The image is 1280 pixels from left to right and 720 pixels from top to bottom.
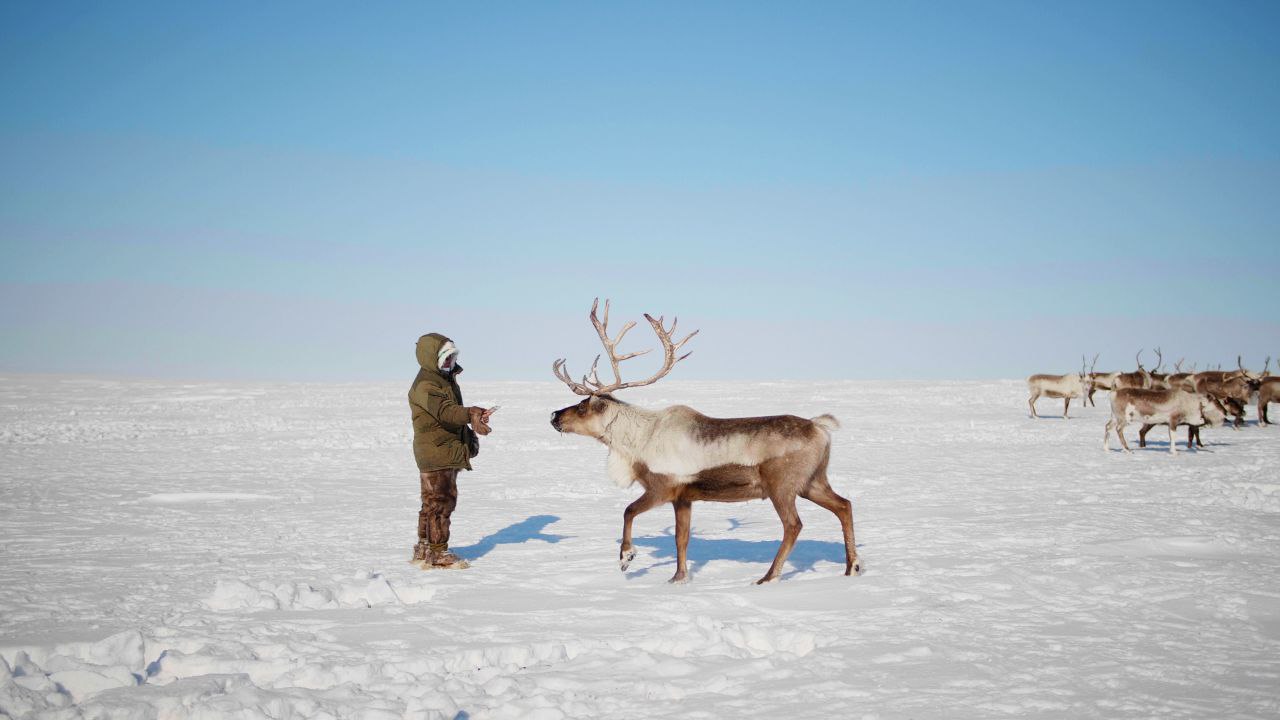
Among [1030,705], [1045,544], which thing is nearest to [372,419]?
[1045,544]

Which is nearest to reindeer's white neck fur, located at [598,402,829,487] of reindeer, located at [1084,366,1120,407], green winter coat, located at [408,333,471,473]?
green winter coat, located at [408,333,471,473]

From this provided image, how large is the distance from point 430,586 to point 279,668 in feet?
7.07

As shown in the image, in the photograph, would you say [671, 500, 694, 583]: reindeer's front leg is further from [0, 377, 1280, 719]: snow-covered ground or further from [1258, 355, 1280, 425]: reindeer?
[1258, 355, 1280, 425]: reindeer

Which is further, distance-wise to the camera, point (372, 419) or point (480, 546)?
point (372, 419)

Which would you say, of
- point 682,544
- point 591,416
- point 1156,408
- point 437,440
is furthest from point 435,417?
point 1156,408

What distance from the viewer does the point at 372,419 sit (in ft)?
98.7

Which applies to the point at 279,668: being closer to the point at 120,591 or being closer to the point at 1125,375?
the point at 120,591

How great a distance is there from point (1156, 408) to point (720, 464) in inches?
664

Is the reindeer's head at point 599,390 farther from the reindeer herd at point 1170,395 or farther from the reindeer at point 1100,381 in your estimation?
the reindeer at point 1100,381

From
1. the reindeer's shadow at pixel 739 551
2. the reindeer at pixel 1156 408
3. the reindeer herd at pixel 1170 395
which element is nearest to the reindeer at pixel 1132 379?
the reindeer herd at pixel 1170 395

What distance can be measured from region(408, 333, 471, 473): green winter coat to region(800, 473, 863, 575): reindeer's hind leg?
342cm

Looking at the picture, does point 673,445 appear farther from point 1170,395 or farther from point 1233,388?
point 1233,388

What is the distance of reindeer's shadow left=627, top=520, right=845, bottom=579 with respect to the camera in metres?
8.52

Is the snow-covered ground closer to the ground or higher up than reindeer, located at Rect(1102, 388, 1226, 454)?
closer to the ground
